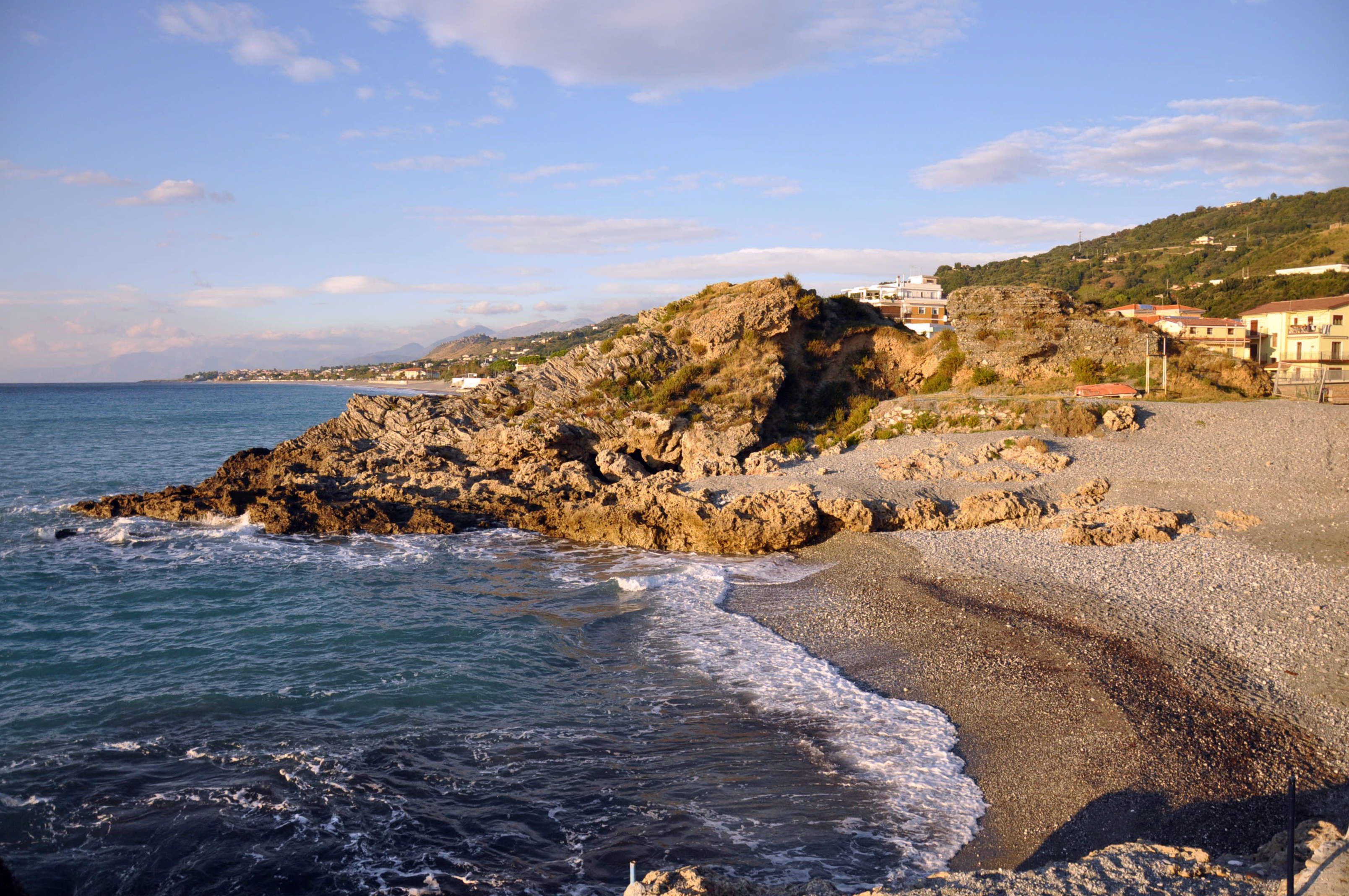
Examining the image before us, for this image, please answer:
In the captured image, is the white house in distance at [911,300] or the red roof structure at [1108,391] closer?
the red roof structure at [1108,391]

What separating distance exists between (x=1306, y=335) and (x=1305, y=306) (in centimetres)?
310

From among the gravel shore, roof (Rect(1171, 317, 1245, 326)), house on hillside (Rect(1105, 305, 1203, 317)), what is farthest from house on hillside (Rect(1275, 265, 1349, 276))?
the gravel shore

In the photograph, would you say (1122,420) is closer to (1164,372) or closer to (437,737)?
(1164,372)

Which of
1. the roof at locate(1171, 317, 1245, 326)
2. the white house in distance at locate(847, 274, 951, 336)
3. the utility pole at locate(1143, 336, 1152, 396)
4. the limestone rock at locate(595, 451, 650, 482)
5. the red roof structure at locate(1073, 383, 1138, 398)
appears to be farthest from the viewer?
the white house in distance at locate(847, 274, 951, 336)

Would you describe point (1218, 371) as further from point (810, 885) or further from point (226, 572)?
point (226, 572)

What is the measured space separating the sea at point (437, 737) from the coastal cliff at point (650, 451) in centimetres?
240

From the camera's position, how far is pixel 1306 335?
1325 inches

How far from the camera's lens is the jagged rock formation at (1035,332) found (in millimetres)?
25750

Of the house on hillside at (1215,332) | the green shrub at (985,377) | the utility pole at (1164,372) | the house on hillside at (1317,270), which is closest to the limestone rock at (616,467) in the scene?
the green shrub at (985,377)

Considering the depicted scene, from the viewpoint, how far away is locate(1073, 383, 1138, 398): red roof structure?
22922 millimetres

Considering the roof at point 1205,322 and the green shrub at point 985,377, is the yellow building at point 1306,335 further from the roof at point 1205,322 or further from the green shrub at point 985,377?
the green shrub at point 985,377

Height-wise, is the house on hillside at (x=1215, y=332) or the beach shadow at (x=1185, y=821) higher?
the house on hillside at (x=1215, y=332)

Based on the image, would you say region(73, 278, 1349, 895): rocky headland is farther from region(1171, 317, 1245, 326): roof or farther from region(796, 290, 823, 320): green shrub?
region(1171, 317, 1245, 326): roof

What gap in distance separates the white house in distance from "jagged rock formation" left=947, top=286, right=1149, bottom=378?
54.0 ft
